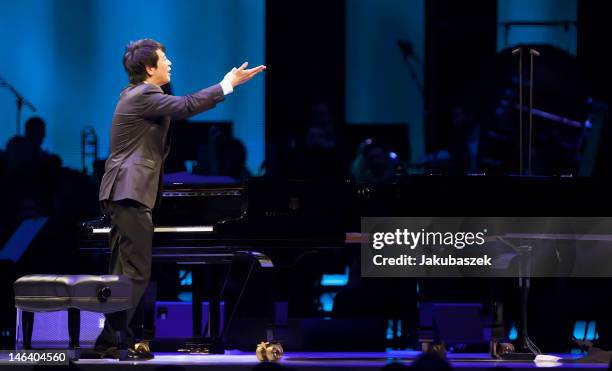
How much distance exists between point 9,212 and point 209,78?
85.2 inches

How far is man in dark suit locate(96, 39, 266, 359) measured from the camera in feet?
17.7

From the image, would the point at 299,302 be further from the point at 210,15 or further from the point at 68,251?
the point at 210,15

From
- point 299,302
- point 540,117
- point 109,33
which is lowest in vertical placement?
point 299,302

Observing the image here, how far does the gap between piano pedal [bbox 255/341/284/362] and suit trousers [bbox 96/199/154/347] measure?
66 centimetres

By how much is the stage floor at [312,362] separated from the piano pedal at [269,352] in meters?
0.04

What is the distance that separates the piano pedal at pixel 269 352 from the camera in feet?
18.3

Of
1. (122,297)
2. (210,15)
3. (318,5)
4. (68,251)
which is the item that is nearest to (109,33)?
(210,15)

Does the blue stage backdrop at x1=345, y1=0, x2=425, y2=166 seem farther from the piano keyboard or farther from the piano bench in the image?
the piano bench

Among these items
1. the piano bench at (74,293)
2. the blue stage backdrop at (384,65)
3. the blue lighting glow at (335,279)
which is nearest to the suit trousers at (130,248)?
the piano bench at (74,293)

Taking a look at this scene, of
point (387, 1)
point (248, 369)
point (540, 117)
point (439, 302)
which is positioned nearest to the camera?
point (248, 369)

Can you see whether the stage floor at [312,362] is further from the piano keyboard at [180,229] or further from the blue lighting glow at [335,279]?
the blue lighting glow at [335,279]

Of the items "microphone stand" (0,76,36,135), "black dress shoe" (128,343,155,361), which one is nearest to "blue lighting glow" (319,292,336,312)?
"microphone stand" (0,76,36,135)

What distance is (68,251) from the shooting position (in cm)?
770

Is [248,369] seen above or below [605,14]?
below
